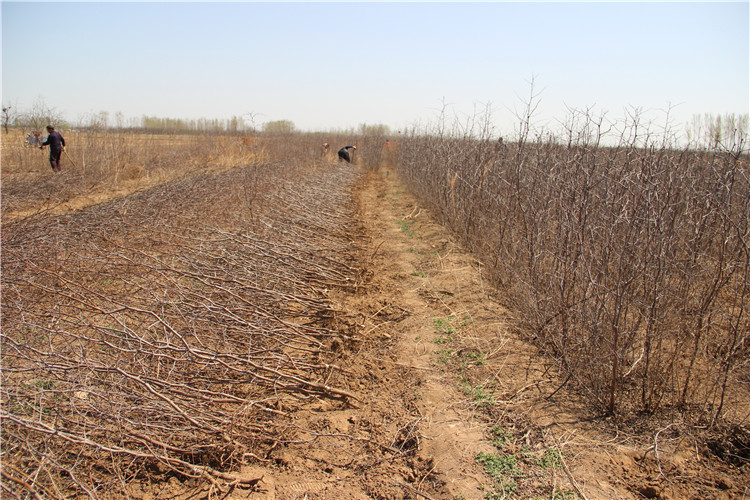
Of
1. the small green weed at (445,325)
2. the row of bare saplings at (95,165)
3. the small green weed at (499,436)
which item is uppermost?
the row of bare saplings at (95,165)

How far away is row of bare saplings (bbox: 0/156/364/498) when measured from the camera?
74.0 inches

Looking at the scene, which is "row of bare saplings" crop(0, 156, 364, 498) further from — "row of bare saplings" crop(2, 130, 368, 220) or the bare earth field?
"row of bare saplings" crop(2, 130, 368, 220)

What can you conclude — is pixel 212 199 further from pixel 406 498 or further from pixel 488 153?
pixel 406 498

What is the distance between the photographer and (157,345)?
99.3 inches

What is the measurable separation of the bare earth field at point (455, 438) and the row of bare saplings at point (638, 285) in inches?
10.2

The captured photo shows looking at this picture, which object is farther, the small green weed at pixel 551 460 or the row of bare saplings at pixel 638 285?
the row of bare saplings at pixel 638 285

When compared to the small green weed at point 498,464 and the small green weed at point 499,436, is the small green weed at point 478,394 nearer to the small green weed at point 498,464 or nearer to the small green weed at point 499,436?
the small green weed at point 499,436

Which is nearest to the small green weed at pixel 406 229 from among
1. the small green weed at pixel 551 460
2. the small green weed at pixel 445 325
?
the small green weed at pixel 445 325

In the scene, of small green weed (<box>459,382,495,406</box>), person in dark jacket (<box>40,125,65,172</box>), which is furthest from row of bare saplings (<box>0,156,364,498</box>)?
person in dark jacket (<box>40,125,65,172</box>)

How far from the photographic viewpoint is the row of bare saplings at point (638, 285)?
2527 mm

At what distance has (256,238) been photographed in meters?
5.04

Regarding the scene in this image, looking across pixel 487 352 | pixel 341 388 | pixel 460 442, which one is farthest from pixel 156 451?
pixel 487 352

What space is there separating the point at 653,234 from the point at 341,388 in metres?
2.20

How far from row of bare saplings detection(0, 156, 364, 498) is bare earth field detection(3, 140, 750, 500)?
0.44ft
